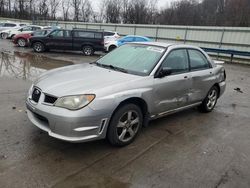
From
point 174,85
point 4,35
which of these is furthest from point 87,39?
point 174,85

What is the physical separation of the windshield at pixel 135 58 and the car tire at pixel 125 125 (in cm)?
70

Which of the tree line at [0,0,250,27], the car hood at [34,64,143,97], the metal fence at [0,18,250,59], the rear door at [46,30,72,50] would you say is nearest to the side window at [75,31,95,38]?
the rear door at [46,30,72,50]

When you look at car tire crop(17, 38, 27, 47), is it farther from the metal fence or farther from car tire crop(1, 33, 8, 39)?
the metal fence

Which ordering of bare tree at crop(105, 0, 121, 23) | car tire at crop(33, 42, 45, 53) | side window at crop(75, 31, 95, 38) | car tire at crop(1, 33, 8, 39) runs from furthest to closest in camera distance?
bare tree at crop(105, 0, 121, 23) → car tire at crop(1, 33, 8, 39) → side window at crop(75, 31, 95, 38) → car tire at crop(33, 42, 45, 53)

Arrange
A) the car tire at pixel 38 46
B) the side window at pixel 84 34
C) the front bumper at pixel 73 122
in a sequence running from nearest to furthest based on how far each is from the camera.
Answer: the front bumper at pixel 73 122, the car tire at pixel 38 46, the side window at pixel 84 34

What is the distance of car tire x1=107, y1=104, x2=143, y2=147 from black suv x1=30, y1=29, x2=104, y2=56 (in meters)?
13.6

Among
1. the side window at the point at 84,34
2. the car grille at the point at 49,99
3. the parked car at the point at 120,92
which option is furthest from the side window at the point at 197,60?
the side window at the point at 84,34

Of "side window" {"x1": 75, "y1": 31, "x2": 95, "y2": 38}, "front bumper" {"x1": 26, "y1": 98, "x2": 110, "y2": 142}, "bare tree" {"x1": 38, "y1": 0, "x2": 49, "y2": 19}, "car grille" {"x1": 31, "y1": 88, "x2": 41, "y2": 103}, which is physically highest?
"bare tree" {"x1": 38, "y1": 0, "x2": 49, "y2": 19}

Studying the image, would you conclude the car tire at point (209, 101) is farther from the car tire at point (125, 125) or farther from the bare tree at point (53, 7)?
the bare tree at point (53, 7)

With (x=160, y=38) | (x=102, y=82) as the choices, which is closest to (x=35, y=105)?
(x=102, y=82)

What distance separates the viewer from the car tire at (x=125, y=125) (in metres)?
3.49

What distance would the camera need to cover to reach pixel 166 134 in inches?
172

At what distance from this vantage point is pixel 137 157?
3.51 m

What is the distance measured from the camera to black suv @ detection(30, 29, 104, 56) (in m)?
15.9
